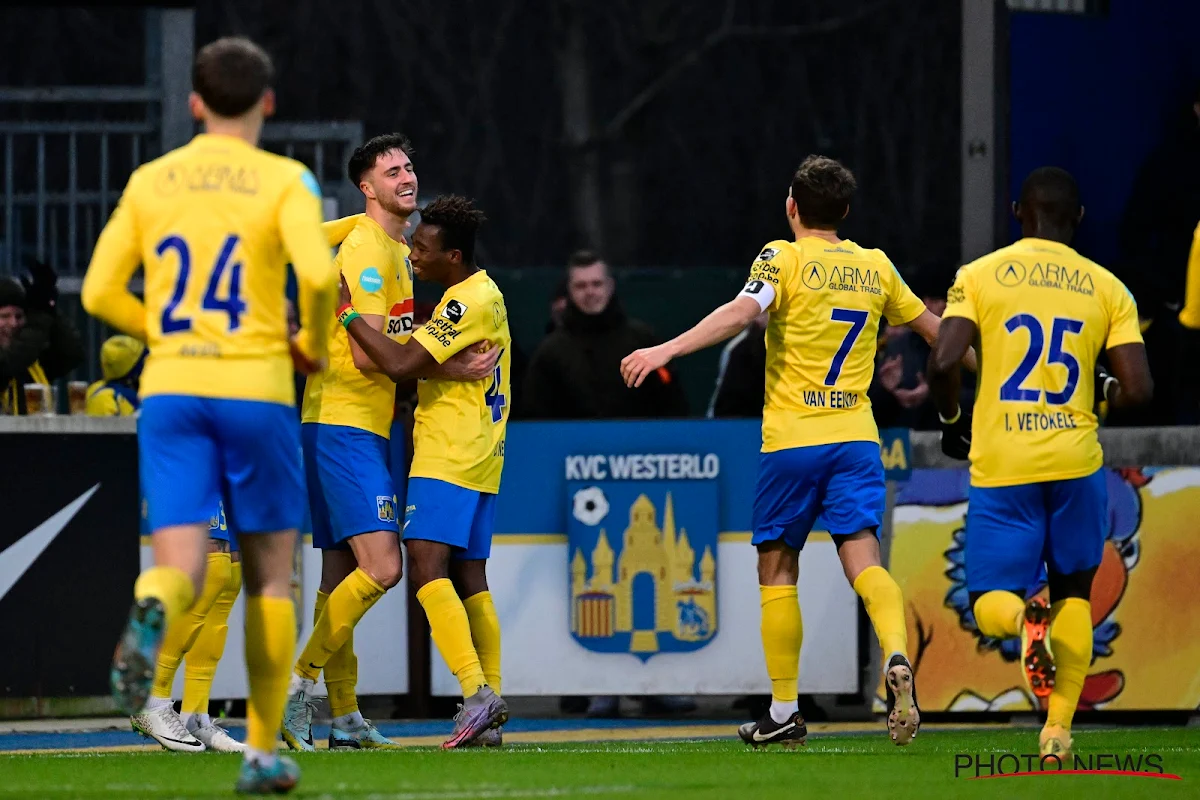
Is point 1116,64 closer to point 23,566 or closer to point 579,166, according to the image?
point 23,566

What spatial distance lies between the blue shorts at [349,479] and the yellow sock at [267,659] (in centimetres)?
225

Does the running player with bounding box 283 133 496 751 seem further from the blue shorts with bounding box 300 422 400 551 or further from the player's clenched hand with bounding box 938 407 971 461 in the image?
the player's clenched hand with bounding box 938 407 971 461

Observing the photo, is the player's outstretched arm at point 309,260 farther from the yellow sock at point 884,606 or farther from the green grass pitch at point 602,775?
the yellow sock at point 884,606

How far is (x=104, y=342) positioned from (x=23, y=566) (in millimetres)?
2210

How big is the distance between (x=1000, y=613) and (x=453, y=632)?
2.27m

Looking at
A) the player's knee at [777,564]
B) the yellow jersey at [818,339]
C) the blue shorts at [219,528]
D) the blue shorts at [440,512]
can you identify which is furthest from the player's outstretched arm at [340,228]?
the player's knee at [777,564]

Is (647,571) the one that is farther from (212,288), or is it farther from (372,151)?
(212,288)

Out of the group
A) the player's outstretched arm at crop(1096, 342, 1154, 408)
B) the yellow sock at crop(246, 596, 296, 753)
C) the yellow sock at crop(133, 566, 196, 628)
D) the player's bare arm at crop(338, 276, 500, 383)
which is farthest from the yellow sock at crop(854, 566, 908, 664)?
the yellow sock at crop(133, 566, 196, 628)

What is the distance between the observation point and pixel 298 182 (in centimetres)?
620

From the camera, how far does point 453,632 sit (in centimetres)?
852

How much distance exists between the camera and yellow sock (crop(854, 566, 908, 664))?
812 centimetres

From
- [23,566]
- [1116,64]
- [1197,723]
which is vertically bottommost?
[1197,723]

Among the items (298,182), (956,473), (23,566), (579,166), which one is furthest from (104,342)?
(579,166)

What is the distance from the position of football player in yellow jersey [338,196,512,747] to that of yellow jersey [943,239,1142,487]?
2.06 meters
